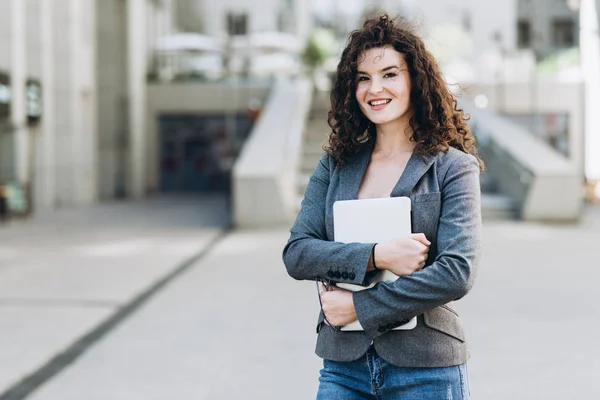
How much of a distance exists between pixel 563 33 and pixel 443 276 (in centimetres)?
5670

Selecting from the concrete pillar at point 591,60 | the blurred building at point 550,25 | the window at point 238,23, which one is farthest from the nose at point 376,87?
the blurred building at point 550,25

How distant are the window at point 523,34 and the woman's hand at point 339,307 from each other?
5355 centimetres

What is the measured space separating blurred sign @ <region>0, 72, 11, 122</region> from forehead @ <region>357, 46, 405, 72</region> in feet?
49.1

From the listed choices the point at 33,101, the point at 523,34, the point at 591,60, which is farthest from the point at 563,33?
the point at 33,101

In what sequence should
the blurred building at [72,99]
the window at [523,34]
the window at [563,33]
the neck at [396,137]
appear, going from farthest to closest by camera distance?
the window at [563,33] → the window at [523,34] → the blurred building at [72,99] → the neck at [396,137]

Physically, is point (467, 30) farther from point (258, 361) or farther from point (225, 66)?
point (258, 361)

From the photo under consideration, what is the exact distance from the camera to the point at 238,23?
45219 millimetres

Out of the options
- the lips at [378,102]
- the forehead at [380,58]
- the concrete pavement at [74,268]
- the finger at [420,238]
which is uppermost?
the forehead at [380,58]

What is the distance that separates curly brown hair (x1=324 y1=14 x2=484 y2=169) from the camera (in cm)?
234

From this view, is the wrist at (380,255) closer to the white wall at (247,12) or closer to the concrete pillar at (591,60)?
the concrete pillar at (591,60)

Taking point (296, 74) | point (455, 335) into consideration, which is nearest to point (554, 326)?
point (455, 335)

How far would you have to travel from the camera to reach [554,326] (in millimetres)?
6391

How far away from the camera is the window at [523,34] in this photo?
5372 cm

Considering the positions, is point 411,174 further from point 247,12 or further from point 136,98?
point 247,12
